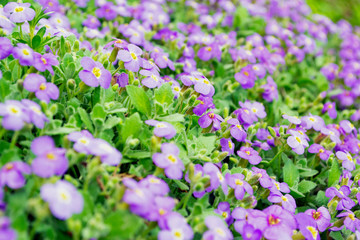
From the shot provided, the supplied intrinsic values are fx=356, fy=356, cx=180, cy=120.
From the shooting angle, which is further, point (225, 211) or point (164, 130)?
point (225, 211)

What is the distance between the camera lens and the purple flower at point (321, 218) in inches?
91.7

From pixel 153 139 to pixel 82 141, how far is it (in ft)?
1.22

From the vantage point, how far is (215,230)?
1.74 m

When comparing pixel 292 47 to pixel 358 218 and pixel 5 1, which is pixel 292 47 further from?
pixel 5 1

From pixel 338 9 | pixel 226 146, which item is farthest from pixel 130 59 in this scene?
pixel 338 9

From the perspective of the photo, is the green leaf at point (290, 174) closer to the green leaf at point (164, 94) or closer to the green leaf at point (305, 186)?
the green leaf at point (305, 186)

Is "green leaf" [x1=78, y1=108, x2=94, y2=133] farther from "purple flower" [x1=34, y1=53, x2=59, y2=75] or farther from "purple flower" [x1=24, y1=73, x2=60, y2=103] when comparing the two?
"purple flower" [x1=34, y1=53, x2=59, y2=75]

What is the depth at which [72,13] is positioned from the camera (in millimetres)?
3744

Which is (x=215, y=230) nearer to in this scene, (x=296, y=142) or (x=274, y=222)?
(x=274, y=222)

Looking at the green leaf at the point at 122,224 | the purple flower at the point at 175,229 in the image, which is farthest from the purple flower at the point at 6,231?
the purple flower at the point at 175,229

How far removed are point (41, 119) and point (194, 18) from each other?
10.4 feet

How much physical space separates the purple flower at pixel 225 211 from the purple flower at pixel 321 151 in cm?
105

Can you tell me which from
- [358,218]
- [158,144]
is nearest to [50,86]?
[158,144]

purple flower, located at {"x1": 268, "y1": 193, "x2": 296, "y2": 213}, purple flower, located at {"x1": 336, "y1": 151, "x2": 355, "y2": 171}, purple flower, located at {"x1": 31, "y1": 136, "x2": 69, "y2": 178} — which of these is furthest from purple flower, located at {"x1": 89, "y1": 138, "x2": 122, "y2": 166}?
purple flower, located at {"x1": 336, "y1": 151, "x2": 355, "y2": 171}
